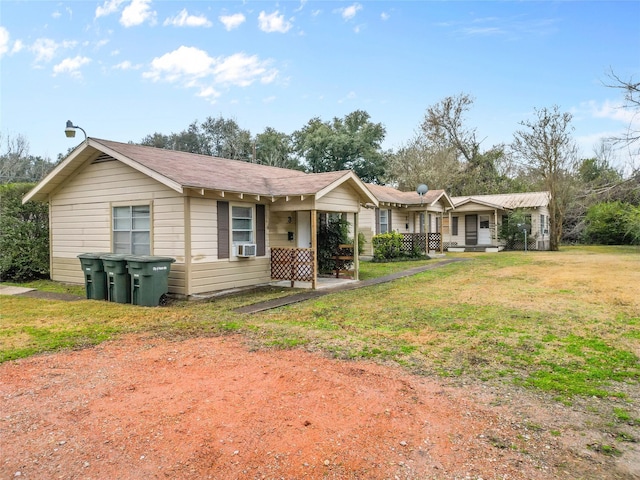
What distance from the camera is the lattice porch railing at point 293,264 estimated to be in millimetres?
11344

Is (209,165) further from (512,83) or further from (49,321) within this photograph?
(512,83)

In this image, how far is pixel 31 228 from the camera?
1325 cm

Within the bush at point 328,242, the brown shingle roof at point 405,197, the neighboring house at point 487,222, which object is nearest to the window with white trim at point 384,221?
the brown shingle roof at point 405,197

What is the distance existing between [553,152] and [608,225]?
8498 millimetres

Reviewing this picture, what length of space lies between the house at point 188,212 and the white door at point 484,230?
17.4 meters

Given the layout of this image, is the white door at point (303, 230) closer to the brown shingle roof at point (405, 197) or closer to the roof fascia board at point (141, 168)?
the roof fascia board at point (141, 168)

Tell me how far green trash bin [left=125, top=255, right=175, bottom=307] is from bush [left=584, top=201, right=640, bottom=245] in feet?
95.7

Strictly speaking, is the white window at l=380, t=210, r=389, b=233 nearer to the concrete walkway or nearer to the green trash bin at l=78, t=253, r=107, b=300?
the concrete walkway

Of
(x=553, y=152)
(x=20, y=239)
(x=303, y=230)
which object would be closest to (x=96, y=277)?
(x=20, y=239)

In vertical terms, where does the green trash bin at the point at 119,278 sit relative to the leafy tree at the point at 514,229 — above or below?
below

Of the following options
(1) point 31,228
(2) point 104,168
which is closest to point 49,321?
(2) point 104,168

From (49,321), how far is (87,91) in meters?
20.6

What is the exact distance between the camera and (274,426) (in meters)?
3.45

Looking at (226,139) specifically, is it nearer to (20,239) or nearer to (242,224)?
(20,239)
